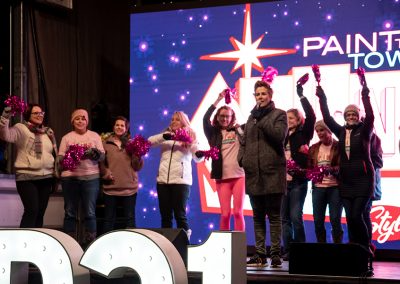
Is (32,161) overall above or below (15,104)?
below

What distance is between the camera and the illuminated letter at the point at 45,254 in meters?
3.07

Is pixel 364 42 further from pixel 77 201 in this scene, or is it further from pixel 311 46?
pixel 77 201

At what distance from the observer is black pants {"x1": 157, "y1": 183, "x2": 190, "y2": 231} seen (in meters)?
6.79

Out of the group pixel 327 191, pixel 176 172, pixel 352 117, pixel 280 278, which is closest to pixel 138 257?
pixel 280 278

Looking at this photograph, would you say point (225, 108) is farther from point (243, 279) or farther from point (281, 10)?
point (243, 279)

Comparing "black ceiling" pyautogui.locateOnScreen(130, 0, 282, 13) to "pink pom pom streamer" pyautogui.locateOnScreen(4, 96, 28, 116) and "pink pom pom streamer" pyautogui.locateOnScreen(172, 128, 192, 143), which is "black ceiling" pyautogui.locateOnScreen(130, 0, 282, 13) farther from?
"pink pom pom streamer" pyautogui.locateOnScreen(4, 96, 28, 116)

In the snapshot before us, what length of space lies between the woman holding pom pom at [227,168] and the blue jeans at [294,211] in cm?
43

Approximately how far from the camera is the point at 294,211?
657cm

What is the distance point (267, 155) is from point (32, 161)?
7.35ft

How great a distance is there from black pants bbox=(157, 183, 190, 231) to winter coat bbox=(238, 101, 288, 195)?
1304 millimetres

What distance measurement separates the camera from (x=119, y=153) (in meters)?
7.04

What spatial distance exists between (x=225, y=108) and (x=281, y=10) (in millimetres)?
1820

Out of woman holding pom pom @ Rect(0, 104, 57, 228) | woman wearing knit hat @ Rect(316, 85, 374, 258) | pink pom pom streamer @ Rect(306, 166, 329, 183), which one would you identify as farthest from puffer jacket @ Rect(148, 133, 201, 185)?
woman wearing knit hat @ Rect(316, 85, 374, 258)

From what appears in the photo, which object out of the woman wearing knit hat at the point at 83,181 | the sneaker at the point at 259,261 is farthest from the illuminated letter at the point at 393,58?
the woman wearing knit hat at the point at 83,181
